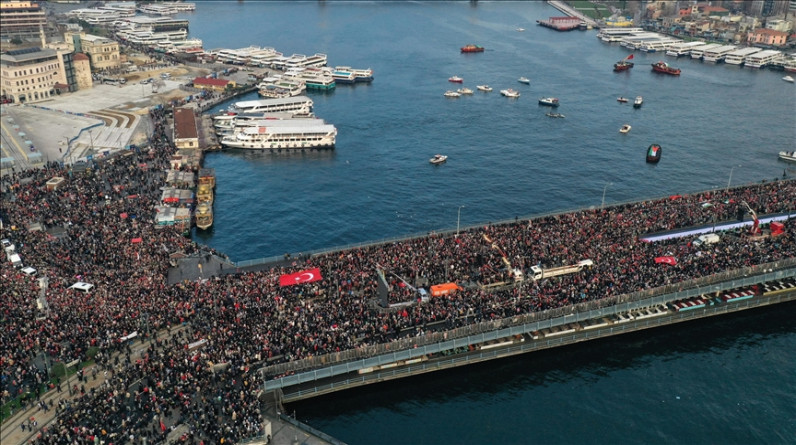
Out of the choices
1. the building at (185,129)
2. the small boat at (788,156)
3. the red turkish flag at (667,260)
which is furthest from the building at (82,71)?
the small boat at (788,156)

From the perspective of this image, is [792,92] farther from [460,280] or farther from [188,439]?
[188,439]

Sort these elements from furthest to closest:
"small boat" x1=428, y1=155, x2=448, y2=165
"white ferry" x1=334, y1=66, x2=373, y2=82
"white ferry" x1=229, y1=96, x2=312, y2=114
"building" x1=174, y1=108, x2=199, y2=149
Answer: "white ferry" x1=334, y1=66, x2=373, y2=82, "white ferry" x1=229, y1=96, x2=312, y2=114, "small boat" x1=428, y1=155, x2=448, y2=165, "building" x1=174, y1=108, x2=199, y2=149

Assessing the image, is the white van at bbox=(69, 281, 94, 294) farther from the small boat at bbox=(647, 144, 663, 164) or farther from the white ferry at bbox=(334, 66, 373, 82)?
the white ferry at bbox=(334, 66, 373, 82)

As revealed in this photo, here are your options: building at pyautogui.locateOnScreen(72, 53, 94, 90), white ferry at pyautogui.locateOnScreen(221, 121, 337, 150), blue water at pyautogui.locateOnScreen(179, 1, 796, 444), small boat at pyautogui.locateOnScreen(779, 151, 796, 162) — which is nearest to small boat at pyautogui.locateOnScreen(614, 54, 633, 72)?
blue water at pyautogui.locateOnScreen(179, 1, 796, 444)

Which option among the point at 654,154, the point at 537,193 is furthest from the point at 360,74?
the point at 537,193

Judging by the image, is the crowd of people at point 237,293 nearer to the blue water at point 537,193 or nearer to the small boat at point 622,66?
the blue water at point 537,193

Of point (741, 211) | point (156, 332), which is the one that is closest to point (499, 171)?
point (741, 211)
